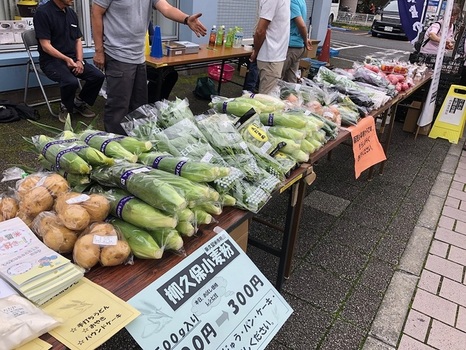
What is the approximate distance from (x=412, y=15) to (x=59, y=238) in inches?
260

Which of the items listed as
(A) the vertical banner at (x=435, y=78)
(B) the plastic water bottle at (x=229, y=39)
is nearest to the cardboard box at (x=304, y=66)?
(B) the plastic water bottle at (x=229, y=39)

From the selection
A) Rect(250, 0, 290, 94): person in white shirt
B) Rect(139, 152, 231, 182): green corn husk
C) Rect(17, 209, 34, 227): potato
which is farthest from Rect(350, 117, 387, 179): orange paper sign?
Rect(17, 209, 34, 227): potato

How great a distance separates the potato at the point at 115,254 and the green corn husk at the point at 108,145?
384mm

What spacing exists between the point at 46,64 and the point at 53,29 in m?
0.39

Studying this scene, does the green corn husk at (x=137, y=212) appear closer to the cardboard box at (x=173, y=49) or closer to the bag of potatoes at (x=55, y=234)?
the bag of potatoes at (x=55, y=234)

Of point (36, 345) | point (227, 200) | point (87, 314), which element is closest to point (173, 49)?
point (227, 200)

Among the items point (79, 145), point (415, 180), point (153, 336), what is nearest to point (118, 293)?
point (153, 336)

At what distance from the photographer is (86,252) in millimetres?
1158

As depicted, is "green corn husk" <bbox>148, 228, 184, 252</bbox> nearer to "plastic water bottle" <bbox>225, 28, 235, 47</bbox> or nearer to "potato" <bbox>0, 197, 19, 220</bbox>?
"potato" <bbox>0, 197, 19, 220</bbox>

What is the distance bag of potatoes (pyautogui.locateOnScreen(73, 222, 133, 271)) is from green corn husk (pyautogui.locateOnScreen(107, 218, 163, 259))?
3cm

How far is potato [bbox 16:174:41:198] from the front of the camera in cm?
136

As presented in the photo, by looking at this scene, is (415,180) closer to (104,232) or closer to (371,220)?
(371,220)

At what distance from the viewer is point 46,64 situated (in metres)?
4.53

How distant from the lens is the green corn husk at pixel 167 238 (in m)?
1.26
